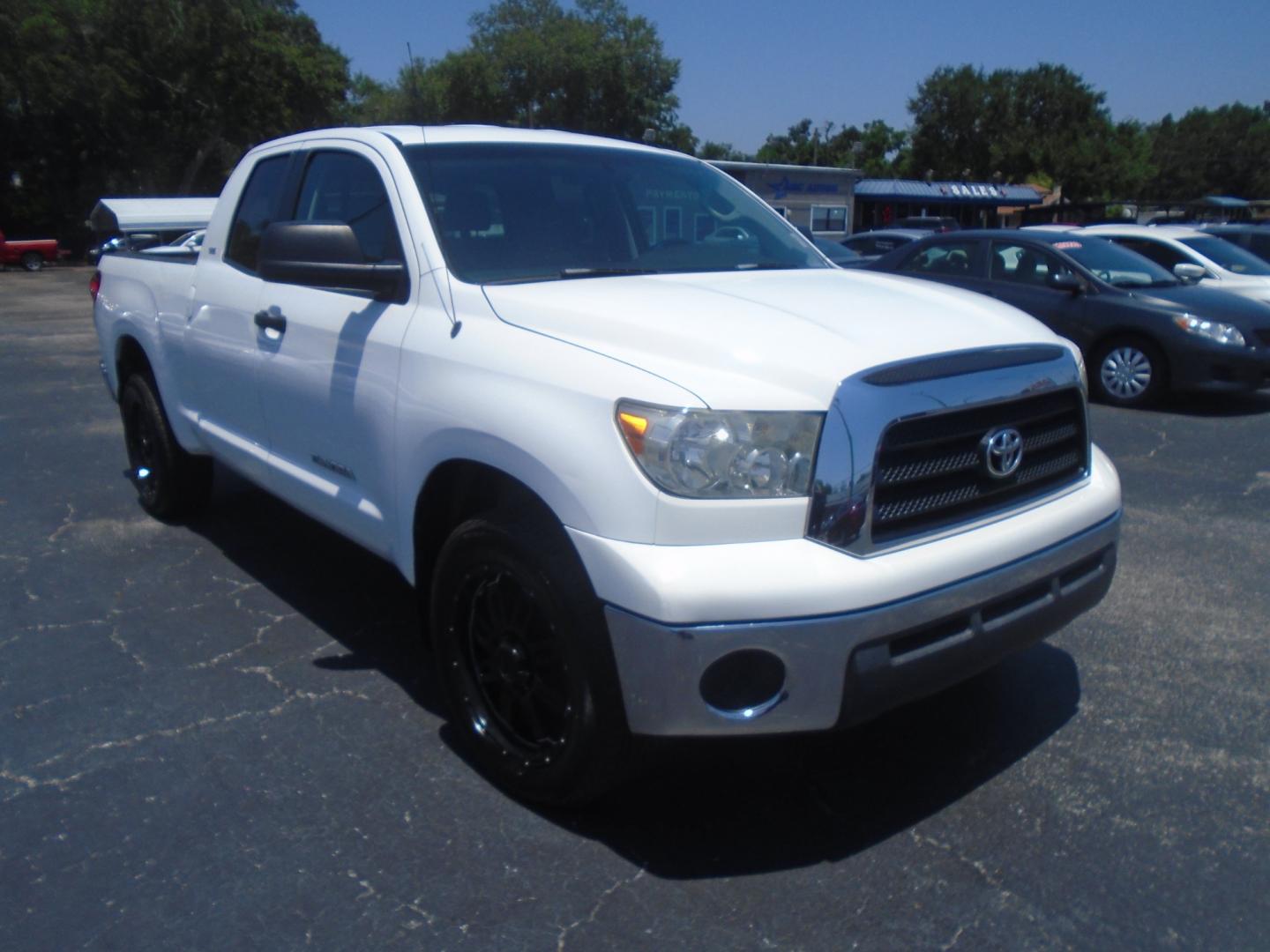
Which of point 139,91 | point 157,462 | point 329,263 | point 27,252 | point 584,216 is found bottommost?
Answer: point 27,252

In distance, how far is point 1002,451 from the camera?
294cm

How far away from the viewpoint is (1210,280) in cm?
1234

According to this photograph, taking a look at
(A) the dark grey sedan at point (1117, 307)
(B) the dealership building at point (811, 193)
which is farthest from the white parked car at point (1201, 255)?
(B) the dealership building at point (811, 193)

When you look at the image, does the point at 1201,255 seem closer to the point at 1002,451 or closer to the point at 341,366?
the point at 1002,451

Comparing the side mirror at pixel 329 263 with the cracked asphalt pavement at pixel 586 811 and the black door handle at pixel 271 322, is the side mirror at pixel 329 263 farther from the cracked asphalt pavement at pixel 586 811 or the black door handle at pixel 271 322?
the cracked asphalt pavement at pixel 586 811

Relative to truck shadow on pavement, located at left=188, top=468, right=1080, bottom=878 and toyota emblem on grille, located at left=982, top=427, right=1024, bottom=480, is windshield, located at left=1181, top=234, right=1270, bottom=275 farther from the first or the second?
toyota emblem on grille, located at left=982, top=427, right=1024, bottom=480

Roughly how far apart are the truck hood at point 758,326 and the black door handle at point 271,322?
1158mm

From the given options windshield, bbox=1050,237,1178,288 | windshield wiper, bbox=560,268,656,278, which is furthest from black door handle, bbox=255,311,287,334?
windshield, bbox=1050,237,1178,288

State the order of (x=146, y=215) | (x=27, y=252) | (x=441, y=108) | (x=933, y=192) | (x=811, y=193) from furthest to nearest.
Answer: (x=441, y=108) → (x=933, y=192) → (x=811, y=193) → (x=27, y=252) → (x=146, y=215)

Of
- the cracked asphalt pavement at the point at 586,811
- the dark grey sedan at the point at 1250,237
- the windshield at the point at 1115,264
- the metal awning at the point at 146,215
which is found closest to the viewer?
the cracked asphalt pavement at the point at 586,811

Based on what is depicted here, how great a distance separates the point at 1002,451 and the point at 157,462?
4.44 metres

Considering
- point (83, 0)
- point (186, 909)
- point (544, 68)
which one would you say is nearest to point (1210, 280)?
point (186, 909)

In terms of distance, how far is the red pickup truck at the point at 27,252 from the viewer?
3475 cm

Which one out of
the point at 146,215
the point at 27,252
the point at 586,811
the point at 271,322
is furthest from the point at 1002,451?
the point at 27,252
